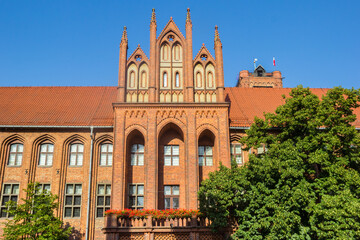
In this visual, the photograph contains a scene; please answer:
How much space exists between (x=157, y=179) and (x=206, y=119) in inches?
191

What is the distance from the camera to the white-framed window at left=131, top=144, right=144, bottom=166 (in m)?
23.0

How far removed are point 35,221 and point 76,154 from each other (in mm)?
5825

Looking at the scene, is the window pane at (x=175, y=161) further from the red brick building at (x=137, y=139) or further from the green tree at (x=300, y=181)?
the green tree at (x=300, y=181)

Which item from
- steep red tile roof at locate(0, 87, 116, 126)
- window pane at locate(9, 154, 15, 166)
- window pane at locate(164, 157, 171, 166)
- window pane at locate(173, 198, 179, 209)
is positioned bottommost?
window pane at locate(173, 198, 179, 209)

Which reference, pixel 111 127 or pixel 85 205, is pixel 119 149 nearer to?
pixel 111 127

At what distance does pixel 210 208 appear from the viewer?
17719 millimetres

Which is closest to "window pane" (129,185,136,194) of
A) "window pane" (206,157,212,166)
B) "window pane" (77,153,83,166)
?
"window pane" (77,153,83,166)

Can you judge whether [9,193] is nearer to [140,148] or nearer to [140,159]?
[140,159]

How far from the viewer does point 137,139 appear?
23.4m

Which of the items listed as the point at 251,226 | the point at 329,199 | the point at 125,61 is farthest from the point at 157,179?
the point at 329,199

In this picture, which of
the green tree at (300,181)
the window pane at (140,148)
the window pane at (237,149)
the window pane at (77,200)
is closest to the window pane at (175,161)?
the window pane at (140,148)

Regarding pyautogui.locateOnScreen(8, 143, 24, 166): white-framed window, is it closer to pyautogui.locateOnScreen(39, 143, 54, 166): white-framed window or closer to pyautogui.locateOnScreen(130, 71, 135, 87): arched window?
pyautogui.locateOnScreen(39, 143, 54, 166): white-framed window

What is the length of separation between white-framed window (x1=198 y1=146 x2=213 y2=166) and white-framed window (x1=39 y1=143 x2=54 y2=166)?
995 cm

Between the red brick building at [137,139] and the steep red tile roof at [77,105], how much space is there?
138 mm
